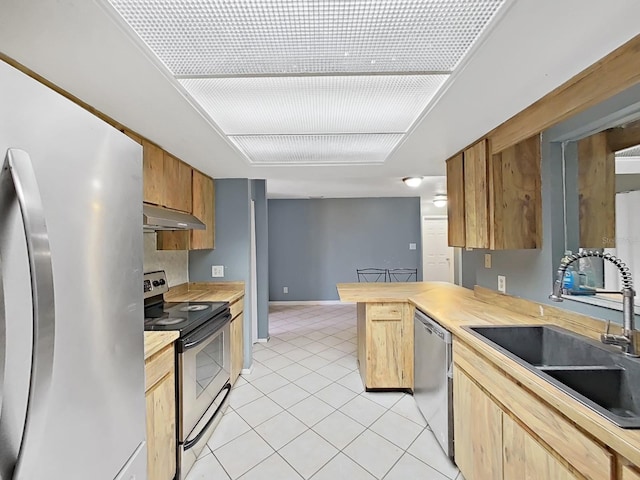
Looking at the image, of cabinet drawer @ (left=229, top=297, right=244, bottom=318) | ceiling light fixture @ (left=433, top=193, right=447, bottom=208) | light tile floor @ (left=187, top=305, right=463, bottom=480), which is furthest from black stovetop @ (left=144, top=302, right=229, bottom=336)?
ceiling light fixture @ (left=433, top=193, right=447, bottom=208)

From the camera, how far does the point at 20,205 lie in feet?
1.85

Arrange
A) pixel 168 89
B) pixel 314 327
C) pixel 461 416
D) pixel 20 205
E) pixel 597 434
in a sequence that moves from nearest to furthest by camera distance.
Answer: pixel 20 205 < pixel 597 434 < pixel 168 89 < pixel 461 416 < pixel 314 327

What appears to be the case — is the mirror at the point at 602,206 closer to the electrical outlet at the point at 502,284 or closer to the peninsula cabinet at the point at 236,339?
the electrical outlet at the point at 502,284

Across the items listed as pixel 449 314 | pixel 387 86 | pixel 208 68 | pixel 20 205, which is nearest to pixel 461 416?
pixel 449 314

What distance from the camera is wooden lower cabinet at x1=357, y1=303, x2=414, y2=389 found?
2.59 m

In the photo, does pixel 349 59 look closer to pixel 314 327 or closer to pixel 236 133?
pixel 236 133

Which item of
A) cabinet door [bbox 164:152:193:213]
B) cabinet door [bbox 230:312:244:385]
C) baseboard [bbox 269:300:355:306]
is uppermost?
cabinet door [bbox 164:152:193:213]

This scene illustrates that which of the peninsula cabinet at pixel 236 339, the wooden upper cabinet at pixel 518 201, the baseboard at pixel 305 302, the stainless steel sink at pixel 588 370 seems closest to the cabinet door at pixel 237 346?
the peninsula cabinet at pixel 236 339

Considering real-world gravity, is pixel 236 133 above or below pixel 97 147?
above

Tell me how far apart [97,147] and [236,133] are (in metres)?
1.21

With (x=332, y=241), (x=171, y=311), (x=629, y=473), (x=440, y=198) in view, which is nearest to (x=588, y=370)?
(x=629, y=473)

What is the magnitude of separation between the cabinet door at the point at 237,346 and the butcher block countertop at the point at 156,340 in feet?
3.55

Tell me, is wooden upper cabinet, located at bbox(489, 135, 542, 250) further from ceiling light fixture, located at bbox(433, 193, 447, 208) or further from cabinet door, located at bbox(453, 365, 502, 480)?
ceiling light fixture, located at bbox(433, 193, 447, 208)

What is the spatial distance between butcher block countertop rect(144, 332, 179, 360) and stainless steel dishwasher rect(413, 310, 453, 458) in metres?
1.61
